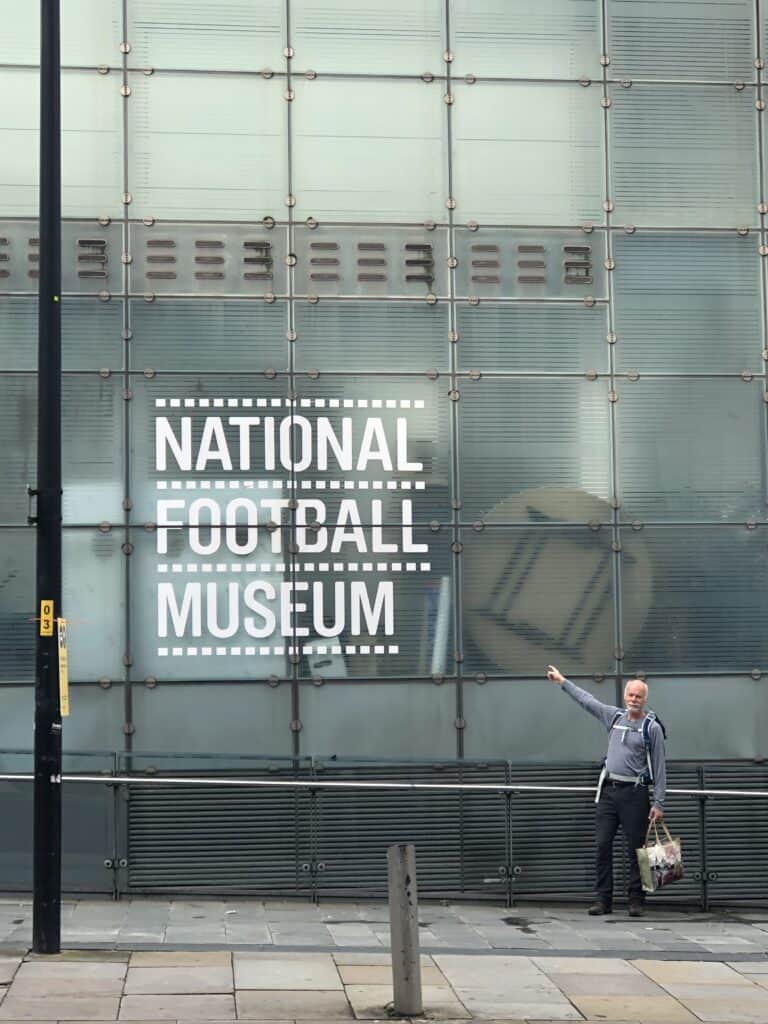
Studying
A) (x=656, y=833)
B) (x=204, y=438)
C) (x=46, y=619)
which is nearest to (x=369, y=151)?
(x=204, y=438)

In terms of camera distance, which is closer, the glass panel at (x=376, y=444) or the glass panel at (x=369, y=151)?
the glass panel at (x=376, y=444)

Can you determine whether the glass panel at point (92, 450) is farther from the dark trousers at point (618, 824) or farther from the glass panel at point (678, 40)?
the glass panel at point (678, 40)

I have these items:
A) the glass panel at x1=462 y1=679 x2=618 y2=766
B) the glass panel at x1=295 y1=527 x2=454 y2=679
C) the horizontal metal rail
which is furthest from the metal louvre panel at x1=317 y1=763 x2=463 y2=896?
the glass panel at x1=295 y1=527 x2=454 y2=679

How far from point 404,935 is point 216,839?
14.3 feet

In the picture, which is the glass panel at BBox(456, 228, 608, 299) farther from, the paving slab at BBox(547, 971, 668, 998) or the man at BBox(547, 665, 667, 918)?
the paving slab at BBox(547, 971, 668, 998)

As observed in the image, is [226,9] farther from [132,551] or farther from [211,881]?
[211,881]

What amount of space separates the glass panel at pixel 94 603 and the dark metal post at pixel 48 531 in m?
2.74

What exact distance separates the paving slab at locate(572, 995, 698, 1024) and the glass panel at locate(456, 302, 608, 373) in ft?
19.3

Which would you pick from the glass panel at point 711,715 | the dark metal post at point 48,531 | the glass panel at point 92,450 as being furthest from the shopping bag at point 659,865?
the glass panel at point 92,450

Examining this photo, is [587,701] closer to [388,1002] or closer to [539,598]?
[539,598]

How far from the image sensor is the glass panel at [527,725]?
A: 1352cm

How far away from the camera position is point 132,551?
1334 centimetres

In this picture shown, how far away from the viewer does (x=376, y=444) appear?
13656 millimetres

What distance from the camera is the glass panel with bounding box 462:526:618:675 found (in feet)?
44.7
